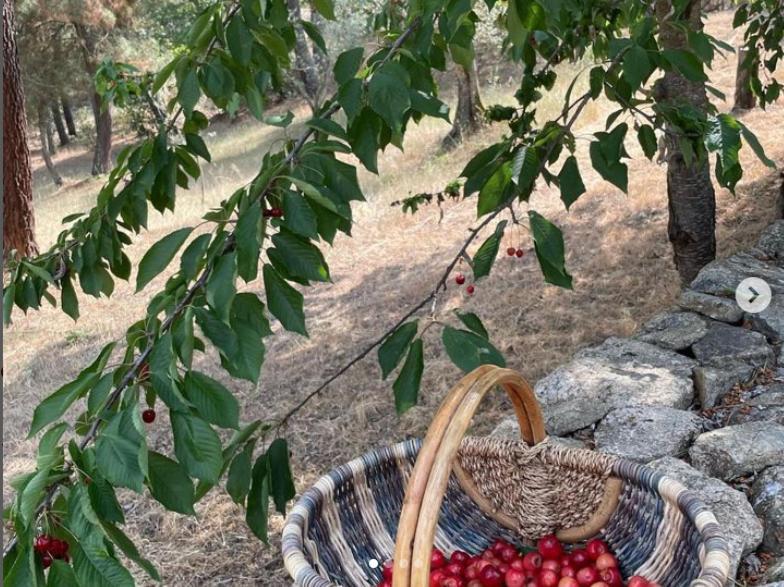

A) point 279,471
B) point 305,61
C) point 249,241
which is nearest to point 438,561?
point 279,471

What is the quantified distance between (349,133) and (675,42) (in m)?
2.45

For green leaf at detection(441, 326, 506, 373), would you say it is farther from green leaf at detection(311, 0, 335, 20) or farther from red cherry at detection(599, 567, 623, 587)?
green leaf at detection(311, 0, 335, 20)

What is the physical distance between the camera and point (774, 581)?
5.52 feet

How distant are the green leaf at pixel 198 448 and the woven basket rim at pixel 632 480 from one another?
1.38ft

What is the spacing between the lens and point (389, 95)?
1.25 metres

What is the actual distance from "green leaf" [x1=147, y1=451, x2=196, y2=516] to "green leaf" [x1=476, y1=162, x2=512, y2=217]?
860 millimetres

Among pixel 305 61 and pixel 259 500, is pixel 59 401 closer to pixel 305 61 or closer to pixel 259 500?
pixel 259 500

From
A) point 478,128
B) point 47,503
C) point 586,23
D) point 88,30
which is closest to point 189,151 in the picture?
point 47,503

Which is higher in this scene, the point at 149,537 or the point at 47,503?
the point at 47,503

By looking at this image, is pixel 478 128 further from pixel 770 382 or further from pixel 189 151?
pixel 189 151

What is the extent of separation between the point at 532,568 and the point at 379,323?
2.76 metres

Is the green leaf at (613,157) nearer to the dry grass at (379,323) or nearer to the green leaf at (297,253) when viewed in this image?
the green leaf at (297,253)

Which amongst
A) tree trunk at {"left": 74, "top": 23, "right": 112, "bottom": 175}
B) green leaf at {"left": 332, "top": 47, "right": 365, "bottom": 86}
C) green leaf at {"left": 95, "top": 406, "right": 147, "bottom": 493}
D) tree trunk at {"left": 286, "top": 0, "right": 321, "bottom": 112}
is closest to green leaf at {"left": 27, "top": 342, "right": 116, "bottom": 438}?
green leaf at {"left": 95, "top": 406, "right": 147, "bottom": 493}

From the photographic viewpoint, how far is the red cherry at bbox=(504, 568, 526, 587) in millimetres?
1630
